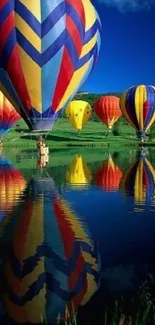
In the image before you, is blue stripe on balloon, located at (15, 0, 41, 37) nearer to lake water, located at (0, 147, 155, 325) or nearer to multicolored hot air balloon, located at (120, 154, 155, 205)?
multicolored hot air balloon, located at (120, 154, 155, 205)

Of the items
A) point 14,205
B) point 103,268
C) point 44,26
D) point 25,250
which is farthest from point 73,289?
point 44,26

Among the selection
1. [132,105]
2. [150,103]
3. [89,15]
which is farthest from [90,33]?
[132,105]

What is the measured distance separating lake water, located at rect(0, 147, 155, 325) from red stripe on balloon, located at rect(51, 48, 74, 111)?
10538 mm

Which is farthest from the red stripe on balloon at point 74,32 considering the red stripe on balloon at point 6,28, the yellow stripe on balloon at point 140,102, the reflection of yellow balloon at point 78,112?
the reflection of yellow balloon at point 78,112

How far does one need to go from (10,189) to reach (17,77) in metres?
9.21

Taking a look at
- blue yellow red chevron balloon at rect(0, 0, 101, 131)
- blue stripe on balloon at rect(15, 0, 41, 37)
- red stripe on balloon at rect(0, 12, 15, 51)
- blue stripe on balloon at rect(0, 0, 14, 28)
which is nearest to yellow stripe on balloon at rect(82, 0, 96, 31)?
blue yellow red chevron balloon at rect(0, 0, 101, 131)

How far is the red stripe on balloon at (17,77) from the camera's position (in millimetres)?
26344

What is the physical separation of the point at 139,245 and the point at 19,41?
59.3ft

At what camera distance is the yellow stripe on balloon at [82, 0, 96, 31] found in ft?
91.2

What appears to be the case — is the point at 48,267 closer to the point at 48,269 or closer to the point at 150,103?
the point at 48,269

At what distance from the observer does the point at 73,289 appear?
26.1 ft

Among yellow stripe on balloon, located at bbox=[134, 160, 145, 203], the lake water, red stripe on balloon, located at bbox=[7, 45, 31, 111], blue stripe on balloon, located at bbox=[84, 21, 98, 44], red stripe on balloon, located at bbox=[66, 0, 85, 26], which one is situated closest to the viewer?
the lake water

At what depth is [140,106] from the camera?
5162cm

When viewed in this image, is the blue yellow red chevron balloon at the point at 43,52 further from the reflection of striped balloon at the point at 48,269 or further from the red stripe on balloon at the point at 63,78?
the reflection of striped balloon at the point at 48,269
